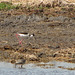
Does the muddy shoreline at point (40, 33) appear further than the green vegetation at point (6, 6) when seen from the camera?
No

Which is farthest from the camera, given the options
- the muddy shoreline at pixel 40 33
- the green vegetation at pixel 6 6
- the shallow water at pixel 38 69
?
the green vegetation at pixel 6 6

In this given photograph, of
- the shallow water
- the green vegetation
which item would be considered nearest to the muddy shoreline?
the shallow water

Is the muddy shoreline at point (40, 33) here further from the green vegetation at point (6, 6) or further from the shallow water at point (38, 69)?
the green vegetation at point (6, 6)

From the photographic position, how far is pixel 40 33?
18.2m

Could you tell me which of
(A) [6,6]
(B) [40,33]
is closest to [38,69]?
(B) [40,33]

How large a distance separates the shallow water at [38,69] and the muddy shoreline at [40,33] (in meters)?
0.49

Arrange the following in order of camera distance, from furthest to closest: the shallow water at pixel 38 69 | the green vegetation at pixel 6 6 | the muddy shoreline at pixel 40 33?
1. the green vegetation at pixel 6 6
2. the muddy shoreline at pixel 40 33
3. the shallow water at pixel 38 69

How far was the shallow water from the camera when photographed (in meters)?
11.7

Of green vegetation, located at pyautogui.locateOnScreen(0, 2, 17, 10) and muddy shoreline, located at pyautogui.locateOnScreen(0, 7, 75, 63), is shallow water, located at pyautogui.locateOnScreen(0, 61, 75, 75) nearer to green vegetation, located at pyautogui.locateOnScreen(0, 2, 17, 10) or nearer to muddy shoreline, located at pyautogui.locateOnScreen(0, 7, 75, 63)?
muddy shoreline, located at pyautogui.locateOnScreen(0, 7, 75, 63)

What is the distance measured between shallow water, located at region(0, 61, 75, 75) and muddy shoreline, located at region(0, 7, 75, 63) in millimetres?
488

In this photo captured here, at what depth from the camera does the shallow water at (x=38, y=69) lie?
1166 centimetres

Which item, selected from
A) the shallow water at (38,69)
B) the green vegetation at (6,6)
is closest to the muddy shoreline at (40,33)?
the shallow water at (38,69)

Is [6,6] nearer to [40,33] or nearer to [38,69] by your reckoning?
[40,33]

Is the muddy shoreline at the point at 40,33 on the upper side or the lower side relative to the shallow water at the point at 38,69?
lower
